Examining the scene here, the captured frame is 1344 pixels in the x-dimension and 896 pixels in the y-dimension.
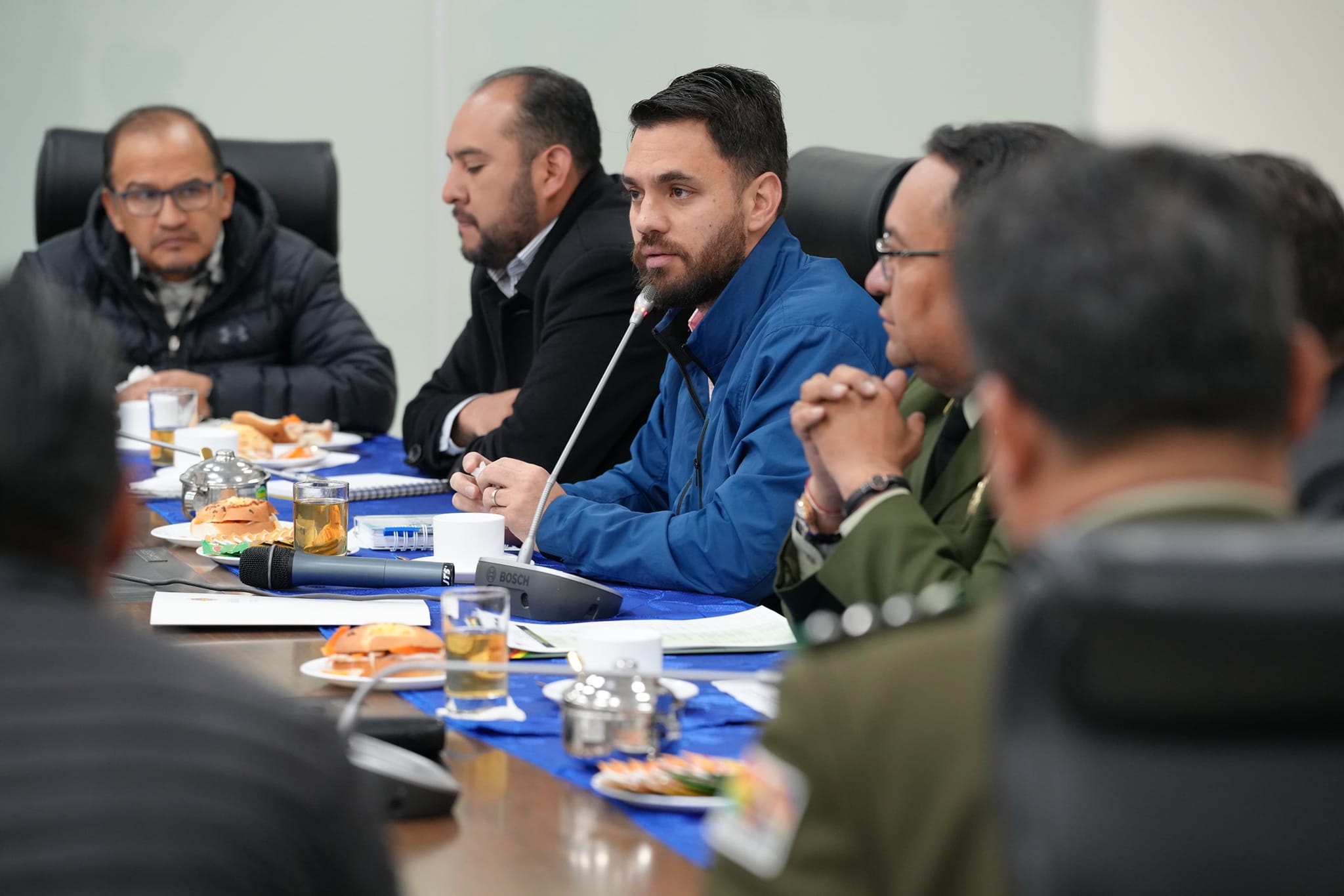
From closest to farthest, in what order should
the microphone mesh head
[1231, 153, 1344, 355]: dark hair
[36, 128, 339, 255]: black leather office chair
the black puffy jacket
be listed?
[1231, 153, 1344, 355]: dark hair, the microphone mesh head, the black puffy jacket, [36, 128, 339, 255]: black leather office chair

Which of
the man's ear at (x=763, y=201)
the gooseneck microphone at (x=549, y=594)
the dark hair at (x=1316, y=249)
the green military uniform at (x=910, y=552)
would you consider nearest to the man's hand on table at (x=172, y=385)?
the man's ear at (x=763, y=201)

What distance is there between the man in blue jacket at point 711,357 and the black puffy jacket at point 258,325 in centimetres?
108

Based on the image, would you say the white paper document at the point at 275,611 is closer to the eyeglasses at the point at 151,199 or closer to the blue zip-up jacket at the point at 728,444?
the blue zip-up jacket at the point at 728,444

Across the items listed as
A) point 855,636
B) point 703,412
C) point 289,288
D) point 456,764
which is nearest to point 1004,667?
point 855,636

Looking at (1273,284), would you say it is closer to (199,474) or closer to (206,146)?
(199,474)

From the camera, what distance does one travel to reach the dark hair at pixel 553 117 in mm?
3016

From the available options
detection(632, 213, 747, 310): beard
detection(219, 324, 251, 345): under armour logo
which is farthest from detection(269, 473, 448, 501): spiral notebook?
detection(219, 324, 251, 345): under armour logo

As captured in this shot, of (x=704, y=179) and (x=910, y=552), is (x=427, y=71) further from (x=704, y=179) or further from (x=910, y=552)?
(x=910, y=552)

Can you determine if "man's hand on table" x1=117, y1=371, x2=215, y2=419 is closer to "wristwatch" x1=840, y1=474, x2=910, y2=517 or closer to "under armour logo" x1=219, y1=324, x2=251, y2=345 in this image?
"under armour logo" x1=219, y1=324, x2=251, y2=345

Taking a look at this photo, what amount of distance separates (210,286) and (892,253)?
7.71ft

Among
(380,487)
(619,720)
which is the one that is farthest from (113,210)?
(619,720)

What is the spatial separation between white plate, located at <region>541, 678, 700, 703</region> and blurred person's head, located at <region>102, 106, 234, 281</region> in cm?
240

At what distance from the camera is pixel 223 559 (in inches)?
79.4

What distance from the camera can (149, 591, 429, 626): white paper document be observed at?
166cm
